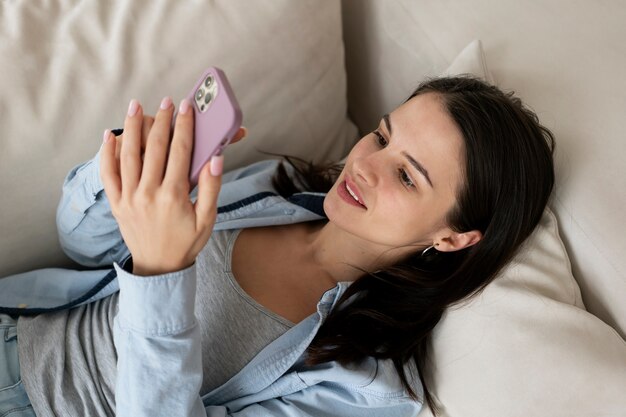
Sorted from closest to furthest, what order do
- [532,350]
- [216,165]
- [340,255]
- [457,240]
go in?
1. [216,165]
2. [532,350]
3. [457,240]
4. [340,255]

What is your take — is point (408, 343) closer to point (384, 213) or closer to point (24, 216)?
point (384, 213)

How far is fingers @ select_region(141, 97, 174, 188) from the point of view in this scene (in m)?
0.67

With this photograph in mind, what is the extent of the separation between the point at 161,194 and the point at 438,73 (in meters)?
0.65

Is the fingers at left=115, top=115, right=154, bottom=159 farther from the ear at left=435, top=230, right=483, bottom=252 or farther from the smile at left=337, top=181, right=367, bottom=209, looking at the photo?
the ear at left=435, top=230, right=483, bottom=252

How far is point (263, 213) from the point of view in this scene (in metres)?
1.06

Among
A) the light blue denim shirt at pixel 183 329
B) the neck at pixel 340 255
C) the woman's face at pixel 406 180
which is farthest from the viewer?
the neck at pixel 340 255

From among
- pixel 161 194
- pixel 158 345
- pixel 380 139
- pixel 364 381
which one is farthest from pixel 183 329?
pixel 380 139

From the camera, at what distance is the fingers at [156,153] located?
671 millimetres

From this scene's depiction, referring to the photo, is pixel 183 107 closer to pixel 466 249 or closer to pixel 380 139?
pixel 380 139

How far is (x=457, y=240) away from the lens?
92 cm

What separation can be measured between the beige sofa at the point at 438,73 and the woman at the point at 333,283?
0.18 ft

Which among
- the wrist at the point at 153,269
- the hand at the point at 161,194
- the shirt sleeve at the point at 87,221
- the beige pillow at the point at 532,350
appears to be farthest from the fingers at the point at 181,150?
the beige pillow at the point at 532,350

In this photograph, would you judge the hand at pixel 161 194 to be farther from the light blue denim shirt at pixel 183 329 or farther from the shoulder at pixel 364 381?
the shoulder at pixel 364 381

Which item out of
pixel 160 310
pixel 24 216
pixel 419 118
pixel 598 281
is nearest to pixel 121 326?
pixel 160 310
